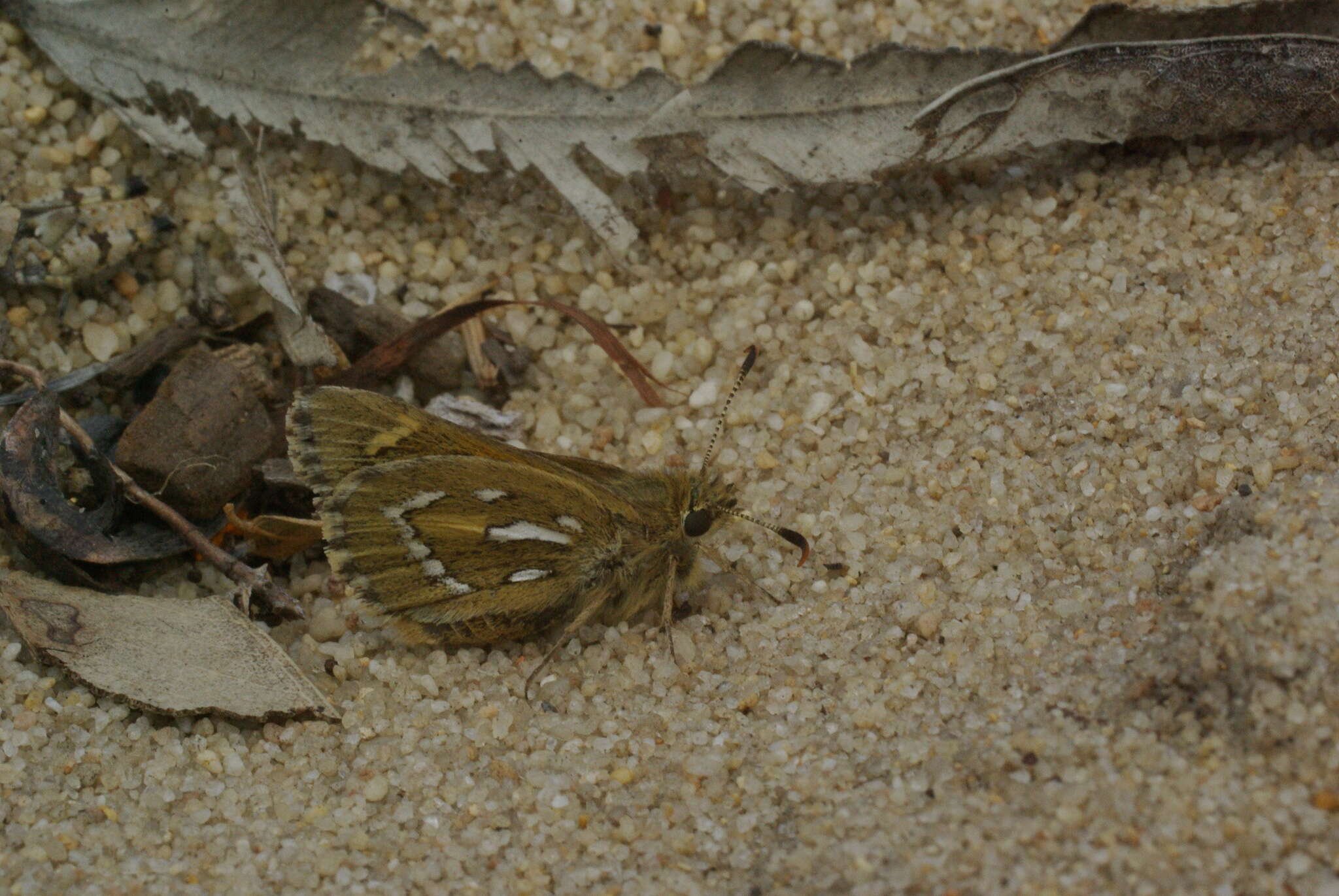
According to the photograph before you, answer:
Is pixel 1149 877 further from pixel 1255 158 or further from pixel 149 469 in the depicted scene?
pixel 149 469

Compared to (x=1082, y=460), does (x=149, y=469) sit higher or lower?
lower

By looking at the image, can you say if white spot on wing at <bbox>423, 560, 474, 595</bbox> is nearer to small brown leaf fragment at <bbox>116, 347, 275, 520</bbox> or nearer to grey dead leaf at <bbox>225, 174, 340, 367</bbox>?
small brown leaf fragment at <bbox>116, 347, 275, 520</bbox>

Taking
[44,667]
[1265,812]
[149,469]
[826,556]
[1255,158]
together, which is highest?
[1255,158]

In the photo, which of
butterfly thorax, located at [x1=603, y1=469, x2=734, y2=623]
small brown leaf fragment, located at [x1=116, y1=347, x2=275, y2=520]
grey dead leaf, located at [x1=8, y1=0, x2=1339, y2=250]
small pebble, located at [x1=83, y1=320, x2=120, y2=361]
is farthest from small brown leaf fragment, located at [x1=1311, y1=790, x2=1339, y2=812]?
small pebble, located at [x1=83, y1=320, x2=120, y2=361]

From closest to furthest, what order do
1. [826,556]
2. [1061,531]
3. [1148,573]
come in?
[1148,573] < [1061,531] < [826,556]

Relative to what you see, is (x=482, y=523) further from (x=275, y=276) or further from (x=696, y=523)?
(x=275, y=276)

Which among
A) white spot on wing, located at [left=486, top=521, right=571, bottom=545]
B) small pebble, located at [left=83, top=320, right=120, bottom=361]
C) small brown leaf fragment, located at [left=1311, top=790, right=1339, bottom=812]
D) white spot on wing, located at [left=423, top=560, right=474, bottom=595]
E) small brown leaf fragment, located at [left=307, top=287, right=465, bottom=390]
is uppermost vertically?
small brown leaf fragment, located at [left=1311, top=790, right=1339, bottom=812]

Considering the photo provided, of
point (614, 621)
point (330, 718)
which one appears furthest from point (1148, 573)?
point (330, 718)

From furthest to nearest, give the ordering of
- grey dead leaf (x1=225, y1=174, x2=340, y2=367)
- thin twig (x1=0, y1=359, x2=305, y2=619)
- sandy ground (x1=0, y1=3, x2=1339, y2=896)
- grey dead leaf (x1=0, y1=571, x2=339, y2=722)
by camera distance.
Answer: grey dead leaf (x1=225, y1=174, x2=340, y2=367) → thin twig (x1=0, y1=359, x2=305, y2=619) → grey dead leaf (x1=0, y1=571, x2=339, y2=722) → sandy ground (x1=0, y1=3, x2=1339, y2=896)
